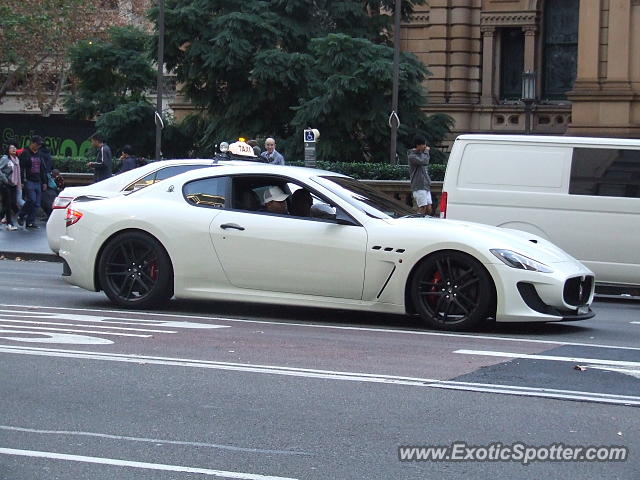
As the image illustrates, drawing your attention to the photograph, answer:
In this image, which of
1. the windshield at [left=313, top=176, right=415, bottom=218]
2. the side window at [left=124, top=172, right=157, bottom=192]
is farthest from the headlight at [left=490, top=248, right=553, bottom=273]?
the side window at [left=124, top=172, right=157, bottom=192]

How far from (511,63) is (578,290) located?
27.6 meters

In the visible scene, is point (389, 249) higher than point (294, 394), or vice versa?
point (389, 249)

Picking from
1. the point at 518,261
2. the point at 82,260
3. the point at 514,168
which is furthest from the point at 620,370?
the point at 514,168

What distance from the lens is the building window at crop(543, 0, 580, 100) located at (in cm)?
3681

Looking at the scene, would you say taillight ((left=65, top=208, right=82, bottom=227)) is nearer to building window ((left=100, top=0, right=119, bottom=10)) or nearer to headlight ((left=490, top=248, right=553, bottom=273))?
headlight ((left=490, top=248, right=553, bottom=273))

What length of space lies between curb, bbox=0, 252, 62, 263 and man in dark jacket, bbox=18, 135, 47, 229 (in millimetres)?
4310

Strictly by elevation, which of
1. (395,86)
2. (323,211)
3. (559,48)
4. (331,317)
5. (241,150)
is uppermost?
(559,48)

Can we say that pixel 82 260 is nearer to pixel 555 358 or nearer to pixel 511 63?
pixel 555 358

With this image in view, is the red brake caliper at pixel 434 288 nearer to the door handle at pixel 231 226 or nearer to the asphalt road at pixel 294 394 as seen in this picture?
the asphalt road at pixel 294 394

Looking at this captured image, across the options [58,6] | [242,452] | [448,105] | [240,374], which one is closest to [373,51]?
[448,105]

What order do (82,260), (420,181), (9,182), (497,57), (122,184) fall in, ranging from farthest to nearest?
(497,57) < (9,182) < (420,181) < (122,184) < (82,260)

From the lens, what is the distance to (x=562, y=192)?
1534cm

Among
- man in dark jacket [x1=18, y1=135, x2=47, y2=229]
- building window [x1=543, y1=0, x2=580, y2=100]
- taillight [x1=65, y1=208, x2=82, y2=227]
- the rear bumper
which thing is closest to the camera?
the rear bumper

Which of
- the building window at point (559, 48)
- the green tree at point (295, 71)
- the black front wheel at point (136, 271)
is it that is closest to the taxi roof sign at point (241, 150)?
the black front wheel at point (136, 271)
